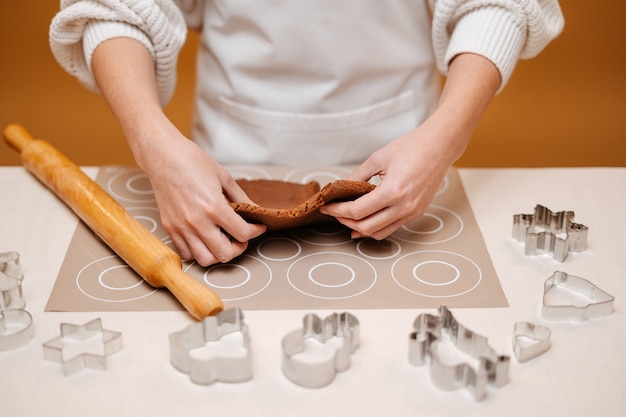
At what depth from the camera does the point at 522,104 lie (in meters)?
2.26

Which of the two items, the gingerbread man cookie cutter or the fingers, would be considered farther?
the fingers

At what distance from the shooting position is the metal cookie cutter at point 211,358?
2.41 ft

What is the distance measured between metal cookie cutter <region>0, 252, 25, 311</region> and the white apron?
435mm

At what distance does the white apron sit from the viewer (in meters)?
1.13

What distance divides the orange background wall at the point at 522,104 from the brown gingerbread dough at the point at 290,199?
120 centimetres

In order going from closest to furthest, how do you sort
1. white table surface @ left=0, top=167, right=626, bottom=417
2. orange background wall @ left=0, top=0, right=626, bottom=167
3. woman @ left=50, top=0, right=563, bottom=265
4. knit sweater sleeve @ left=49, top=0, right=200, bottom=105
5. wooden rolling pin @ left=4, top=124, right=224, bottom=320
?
white table surface @ left=0, top=167, right=626, bottom=417, wooden rolling pin @ left=4, top=124, right=224, bottom=320, woman @ left=50, top=0, right=563, bottom=265, knit sweater sleeve @ left=49, top=0, right=200, bottom=105, orange background wall @ left=0, top=0, right=626, bottom=167

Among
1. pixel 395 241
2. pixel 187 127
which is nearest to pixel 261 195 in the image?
pixel 395 241

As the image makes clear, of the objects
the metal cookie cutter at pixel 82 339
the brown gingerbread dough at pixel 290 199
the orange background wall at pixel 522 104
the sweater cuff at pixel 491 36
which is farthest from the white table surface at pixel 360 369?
the orange background wall at pixel 522 104

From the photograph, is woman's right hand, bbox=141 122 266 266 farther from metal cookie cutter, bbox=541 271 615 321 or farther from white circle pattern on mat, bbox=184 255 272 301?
metal cookie cutter, bbox=541 271 615 321

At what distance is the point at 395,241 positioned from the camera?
0.99 metres

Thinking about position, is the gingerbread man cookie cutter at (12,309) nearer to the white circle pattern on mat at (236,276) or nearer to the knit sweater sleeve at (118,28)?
the white circle pattern on mat at (236,276)

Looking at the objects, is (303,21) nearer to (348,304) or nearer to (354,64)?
(354,64)

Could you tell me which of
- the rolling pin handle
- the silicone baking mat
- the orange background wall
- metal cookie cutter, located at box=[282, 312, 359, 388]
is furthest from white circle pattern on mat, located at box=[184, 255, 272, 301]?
the orange background wall

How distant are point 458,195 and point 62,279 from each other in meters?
0.55
